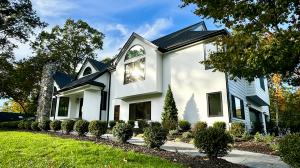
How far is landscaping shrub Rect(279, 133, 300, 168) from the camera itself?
5.78 meters

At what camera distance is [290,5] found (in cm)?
839

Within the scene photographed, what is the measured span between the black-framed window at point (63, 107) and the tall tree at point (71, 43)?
15440mm

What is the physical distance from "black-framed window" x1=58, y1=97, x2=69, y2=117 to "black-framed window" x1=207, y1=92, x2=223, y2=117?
16436 mm

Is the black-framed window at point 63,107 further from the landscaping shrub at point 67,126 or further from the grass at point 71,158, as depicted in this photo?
the grass at point 71,158

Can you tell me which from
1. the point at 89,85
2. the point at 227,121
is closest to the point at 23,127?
the point at 89,85

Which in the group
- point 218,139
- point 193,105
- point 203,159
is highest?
point 193,105

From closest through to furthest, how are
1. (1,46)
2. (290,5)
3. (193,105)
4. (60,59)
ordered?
(290,5) < (193,105) < (1,46) < (60,59)

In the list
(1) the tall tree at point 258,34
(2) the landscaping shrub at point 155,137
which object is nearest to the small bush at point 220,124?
(1) the tall tree at point 258,34

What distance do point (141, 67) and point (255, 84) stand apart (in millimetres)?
8618

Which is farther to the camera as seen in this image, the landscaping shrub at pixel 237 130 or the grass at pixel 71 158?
the landscaping shrub at pixel 237 130

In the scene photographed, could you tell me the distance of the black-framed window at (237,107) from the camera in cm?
1564

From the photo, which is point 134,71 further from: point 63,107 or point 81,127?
point 63,107

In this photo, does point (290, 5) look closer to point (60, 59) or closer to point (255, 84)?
point (255, 84)

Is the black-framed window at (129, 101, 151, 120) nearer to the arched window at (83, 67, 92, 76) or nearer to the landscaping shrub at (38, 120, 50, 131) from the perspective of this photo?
the landscaping shrub at (38, 120, 50, 131)
